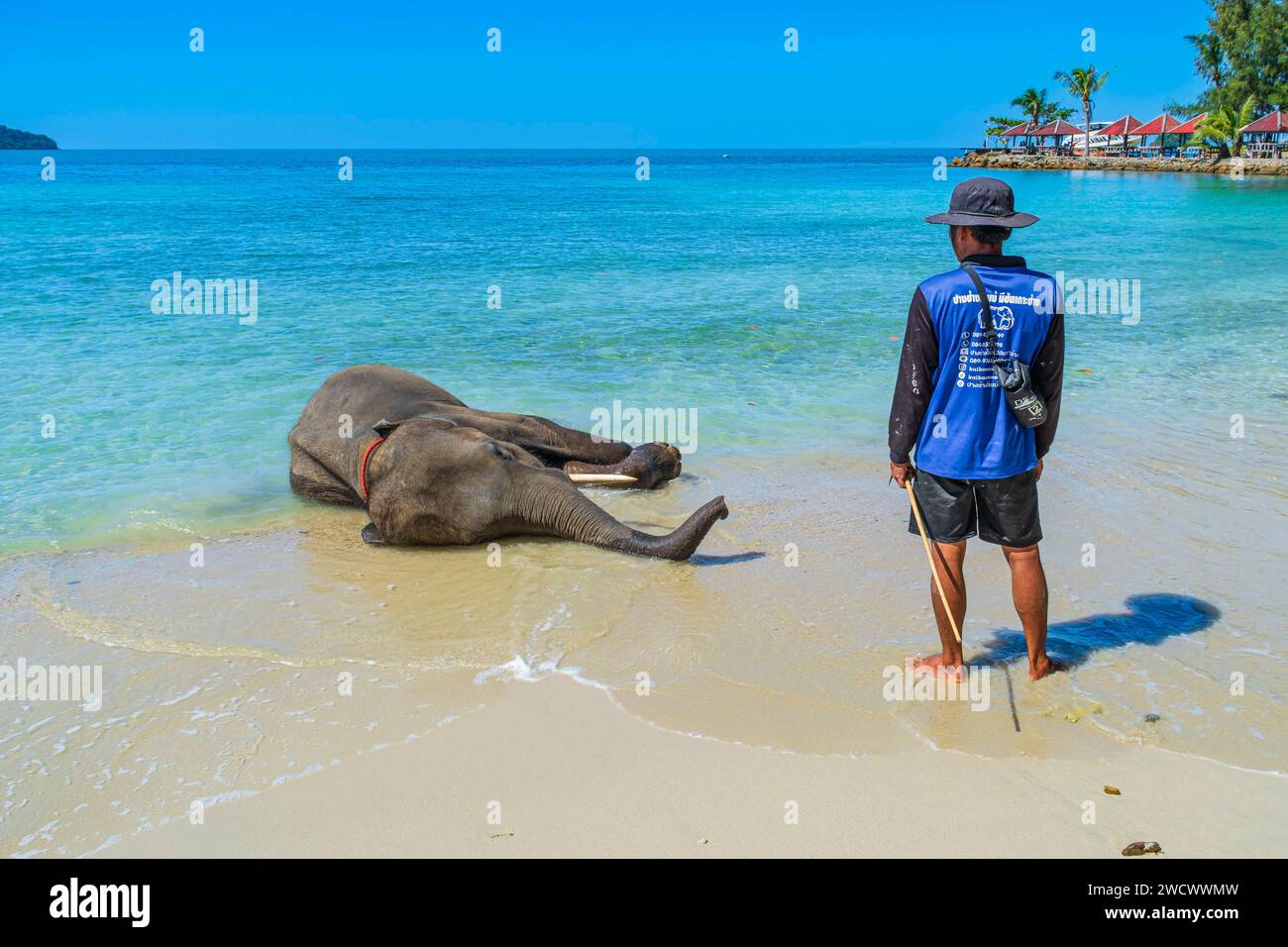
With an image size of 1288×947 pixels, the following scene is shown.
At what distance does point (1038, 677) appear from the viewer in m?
4.50

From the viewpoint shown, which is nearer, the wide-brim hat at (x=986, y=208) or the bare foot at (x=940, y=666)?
the wide-brim hat at (x=986, y=208)

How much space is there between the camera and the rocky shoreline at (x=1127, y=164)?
6275 centimetres

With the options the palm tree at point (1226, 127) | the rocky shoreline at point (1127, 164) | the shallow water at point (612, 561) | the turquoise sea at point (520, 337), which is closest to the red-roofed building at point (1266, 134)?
the palm tree at point (1226, 127)

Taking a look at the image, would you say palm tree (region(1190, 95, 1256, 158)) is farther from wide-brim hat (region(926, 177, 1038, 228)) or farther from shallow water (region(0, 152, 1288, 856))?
wide-brim hat (region(926, 177, 1038, 228))

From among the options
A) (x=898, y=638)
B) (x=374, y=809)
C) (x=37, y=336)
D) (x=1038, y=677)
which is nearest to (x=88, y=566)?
(x=374, y=809)

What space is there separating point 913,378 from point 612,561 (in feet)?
7.99

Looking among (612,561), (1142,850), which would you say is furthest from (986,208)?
(612,561)

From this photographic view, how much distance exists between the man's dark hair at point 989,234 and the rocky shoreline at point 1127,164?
226 feet

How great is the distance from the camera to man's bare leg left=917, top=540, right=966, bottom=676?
444cm

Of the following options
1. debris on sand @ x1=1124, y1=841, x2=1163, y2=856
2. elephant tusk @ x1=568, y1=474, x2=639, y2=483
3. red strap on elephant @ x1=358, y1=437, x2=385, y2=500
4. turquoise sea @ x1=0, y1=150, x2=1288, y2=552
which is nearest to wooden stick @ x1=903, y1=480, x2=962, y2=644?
debris on sand @ x1=1124, y1=841, x2=1163, y2=856

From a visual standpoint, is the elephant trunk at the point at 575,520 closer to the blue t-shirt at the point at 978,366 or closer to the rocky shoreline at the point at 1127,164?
the blue t-shirt at the point at 978,366

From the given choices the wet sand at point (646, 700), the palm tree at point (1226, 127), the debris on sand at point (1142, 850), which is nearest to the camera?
the debris on sand at point (1142, 850)

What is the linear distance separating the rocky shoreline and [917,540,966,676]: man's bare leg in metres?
69.1

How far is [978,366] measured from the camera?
416 cm
